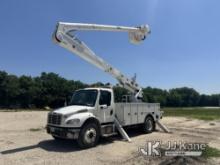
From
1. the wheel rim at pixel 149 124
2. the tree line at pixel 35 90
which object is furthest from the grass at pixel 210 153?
the tree line at pixel 35 90

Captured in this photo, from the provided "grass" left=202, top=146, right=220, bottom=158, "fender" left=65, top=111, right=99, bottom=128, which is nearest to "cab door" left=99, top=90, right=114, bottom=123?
"fender" left=65, top=111, right=99, bottom=128

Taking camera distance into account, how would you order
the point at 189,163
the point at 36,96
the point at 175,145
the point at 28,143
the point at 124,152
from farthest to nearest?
1. the point at 36,96
2. the point at 28,143
3. the point at 175,145
4. the point at 124,152
5. the point at 189,163

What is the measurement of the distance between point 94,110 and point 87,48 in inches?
130

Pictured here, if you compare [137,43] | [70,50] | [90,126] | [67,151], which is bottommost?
[67,151]

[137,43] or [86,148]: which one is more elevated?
[137,43]

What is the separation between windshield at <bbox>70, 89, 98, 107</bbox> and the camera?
12.4m

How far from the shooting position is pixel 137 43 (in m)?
16.3

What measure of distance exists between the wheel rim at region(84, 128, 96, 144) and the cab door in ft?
3.06

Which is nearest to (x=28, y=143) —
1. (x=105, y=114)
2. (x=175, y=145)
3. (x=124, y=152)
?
(x=105, y=114)

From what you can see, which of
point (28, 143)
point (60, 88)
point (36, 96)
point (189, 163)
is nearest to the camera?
point (189, 163)

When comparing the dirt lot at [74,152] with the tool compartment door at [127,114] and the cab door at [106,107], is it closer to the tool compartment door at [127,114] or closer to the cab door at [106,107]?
the tool compartment door at [127,114]

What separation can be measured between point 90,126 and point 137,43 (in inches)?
267

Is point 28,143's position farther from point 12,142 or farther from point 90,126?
point 90,126

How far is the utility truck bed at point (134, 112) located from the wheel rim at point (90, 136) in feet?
7.38
